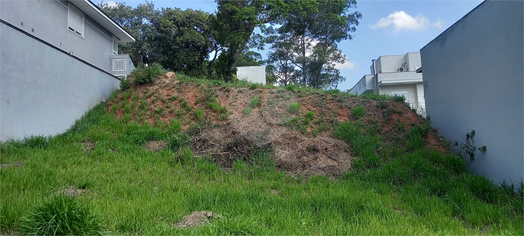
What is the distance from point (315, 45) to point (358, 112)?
17.2 m

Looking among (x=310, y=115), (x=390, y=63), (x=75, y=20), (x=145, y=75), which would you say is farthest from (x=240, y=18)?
(x=390, y=63)

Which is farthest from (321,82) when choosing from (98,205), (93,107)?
(98,205)

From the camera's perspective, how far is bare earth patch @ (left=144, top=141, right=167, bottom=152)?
7.80 m

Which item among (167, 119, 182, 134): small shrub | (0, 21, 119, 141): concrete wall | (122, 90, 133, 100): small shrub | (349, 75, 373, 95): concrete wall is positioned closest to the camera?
(0, 21, 119, 141): concrete wall

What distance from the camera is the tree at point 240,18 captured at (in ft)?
54.8

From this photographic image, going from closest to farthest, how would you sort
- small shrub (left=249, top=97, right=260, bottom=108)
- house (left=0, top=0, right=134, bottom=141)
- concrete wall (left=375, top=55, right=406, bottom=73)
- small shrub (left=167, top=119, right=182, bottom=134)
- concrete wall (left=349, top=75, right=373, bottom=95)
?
house (left=0, top=0, right=134, bottom=141)
small shrub (left=167, top=119, right=182, bottom=134)
small shrub (left=249, top=97, right=260, bottom=108)
concrete wall (left=349, top=75, right=373, bottom=95)
concrete wall (left=375, top=55, right=406, bottom=73)

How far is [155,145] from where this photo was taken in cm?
802

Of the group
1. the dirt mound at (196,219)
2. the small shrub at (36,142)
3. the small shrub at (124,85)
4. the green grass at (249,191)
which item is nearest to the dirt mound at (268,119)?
the small shrub at (124,85)

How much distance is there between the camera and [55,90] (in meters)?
8.29

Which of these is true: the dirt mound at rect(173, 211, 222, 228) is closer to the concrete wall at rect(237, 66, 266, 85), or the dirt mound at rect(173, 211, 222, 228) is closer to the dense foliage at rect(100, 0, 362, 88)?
the dense foliage at rect(100, 0, 362, 88)

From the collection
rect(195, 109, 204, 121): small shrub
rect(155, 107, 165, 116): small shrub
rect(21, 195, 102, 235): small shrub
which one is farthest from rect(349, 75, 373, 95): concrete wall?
rect(21, 195, 102, 235): small shrub

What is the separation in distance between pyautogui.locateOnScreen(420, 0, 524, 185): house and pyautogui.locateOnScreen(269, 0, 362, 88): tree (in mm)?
13331

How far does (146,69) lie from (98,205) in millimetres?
8216

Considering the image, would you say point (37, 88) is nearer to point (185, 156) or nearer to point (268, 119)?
point (185, 156)
